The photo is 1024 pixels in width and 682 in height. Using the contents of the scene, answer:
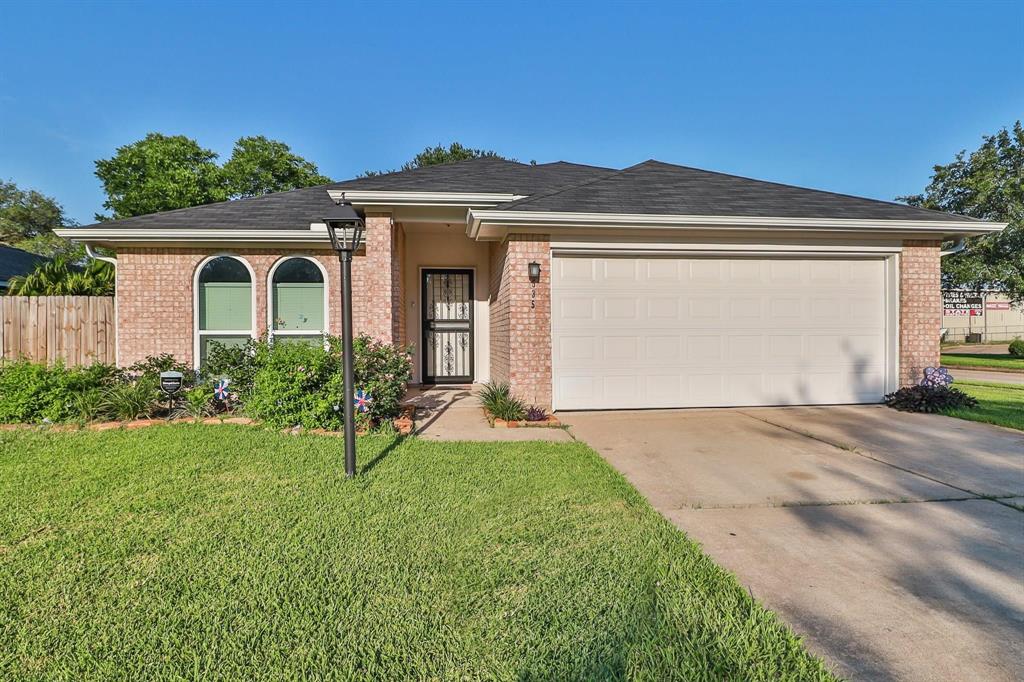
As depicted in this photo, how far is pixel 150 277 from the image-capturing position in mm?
7305

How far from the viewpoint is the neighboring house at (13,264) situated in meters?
11.7

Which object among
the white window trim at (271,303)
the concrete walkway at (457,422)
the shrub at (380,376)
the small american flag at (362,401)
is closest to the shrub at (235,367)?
the shrub at (380,376)

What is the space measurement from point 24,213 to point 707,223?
40653 mm

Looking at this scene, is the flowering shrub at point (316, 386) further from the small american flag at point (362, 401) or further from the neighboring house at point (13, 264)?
the neighboring house at point (13, 264)

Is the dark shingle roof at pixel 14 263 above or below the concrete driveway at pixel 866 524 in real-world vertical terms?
above

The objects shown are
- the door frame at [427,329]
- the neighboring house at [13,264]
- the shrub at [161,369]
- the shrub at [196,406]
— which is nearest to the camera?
the shrub at [196,406]

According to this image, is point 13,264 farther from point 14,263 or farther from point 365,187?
point 365,187

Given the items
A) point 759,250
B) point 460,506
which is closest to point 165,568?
point 460,506

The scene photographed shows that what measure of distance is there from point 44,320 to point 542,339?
26.2 feet

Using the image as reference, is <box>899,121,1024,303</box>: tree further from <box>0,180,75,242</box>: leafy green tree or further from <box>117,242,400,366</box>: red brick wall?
<box>0,180,75,242</box>: leafy green tree

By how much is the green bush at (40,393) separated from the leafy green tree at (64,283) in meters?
3.73

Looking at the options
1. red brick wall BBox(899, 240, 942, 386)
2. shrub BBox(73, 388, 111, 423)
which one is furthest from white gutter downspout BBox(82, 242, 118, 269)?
red brick wall BBox(899, 240, 942, 386)

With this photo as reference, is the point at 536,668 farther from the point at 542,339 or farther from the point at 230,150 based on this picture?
the point at 230,150

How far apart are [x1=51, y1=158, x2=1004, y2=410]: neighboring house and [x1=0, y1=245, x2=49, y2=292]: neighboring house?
7.93 meters
